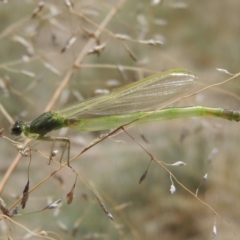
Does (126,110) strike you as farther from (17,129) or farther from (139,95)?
(17,129)

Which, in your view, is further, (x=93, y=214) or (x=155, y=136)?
(x=155, y=136)

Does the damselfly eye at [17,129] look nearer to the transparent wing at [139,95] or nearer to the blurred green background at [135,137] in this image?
the transparent wing at [139,95]

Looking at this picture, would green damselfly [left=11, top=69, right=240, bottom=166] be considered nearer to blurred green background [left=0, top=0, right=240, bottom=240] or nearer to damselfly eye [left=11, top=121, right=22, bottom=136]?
damselfly eye [left=11, top=121, right=22, bottom=136]

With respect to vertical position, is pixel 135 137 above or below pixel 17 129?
below

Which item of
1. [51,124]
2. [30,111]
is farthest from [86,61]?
[51,124]

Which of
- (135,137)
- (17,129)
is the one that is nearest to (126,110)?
(17,129)

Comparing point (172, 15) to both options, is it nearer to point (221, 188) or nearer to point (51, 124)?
point (221, 188)

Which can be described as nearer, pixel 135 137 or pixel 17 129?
pixel 17 129
